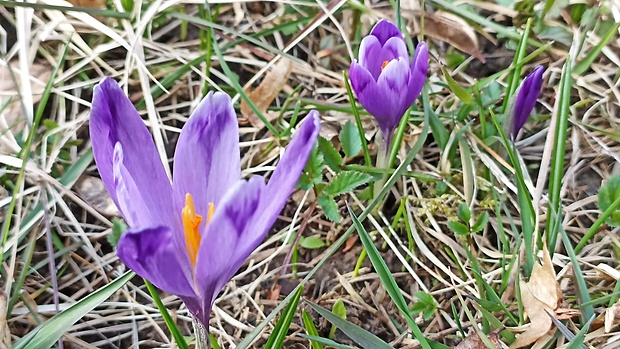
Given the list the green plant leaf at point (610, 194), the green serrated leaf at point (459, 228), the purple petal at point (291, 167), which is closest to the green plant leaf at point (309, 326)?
the purple petal at point (291, 167)

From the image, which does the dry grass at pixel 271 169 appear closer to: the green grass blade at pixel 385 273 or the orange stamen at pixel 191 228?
the green grass blade at pixel 385 273

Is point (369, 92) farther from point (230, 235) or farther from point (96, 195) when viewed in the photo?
point (96, 195)

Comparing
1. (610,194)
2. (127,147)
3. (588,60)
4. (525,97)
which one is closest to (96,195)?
(127,147)

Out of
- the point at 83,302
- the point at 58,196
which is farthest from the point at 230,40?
the point at 83,302

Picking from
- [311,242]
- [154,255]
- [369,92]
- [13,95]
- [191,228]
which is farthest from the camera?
[13,95]

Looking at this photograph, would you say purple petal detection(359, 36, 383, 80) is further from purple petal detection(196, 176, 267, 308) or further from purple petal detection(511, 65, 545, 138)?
purple petal detection(196, 176, 267, 308)

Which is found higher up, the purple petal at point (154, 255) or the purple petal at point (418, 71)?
the purple petal at point (418, 71)
